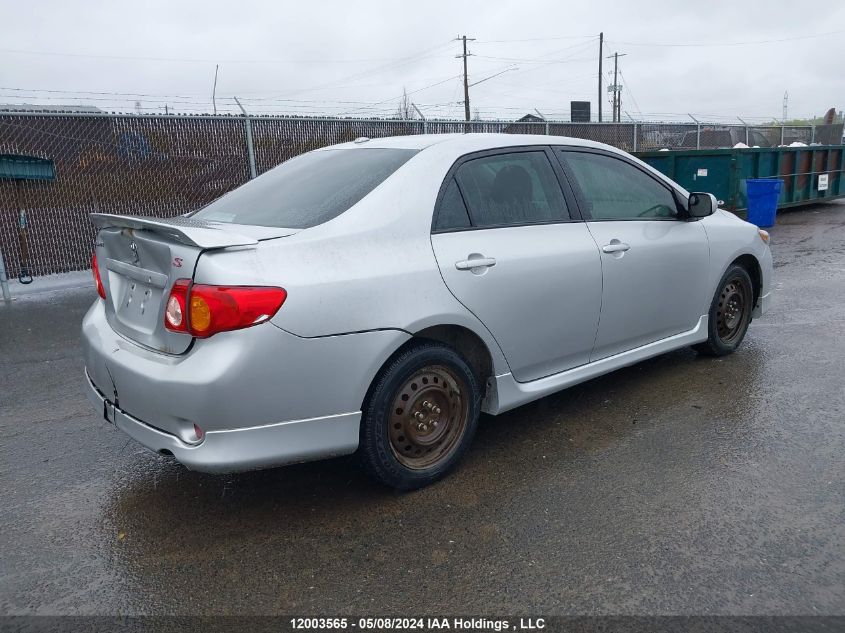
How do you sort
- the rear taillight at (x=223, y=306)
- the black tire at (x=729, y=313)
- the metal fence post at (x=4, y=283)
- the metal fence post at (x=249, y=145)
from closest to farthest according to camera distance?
the rear taillight at (x=223, y=306)
the black tire at (x=729, y=313)
the metal fence post at (x=4, y=283)
the metal fence post at (x=249, y=145)

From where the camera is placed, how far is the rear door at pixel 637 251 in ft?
13.7

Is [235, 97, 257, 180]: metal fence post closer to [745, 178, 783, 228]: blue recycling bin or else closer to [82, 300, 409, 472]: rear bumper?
[82, 300, 409, 472]: rear bumper

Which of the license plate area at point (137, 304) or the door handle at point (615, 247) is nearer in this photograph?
the license plate area at point (137, 304)

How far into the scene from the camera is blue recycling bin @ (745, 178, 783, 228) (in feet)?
44.5

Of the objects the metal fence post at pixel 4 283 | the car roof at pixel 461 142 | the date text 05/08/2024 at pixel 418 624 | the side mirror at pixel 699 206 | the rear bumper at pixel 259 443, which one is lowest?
the date text 05/08/2024 at pixel 418 624

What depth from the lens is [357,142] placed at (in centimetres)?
429

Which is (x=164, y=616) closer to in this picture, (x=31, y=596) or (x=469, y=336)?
(x=31, y=596)

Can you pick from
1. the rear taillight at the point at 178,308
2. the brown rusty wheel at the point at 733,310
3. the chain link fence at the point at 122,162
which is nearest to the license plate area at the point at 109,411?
A: the rear taillight at the point at 178,308

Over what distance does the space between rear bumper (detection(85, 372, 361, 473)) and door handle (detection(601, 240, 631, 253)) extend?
1884mm

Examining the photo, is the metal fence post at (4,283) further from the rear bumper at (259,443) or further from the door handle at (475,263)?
the door handle at (475,263)

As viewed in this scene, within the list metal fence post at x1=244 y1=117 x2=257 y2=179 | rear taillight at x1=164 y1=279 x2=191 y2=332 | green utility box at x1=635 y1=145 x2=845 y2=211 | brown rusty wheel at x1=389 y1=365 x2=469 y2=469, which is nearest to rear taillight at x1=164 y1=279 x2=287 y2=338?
rear taillight at x1=164 y1=279 x2=191 y2=332

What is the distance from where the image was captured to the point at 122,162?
33.2 feet

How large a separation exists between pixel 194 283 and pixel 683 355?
399 centimetres

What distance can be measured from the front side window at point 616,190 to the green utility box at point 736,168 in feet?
33.6
